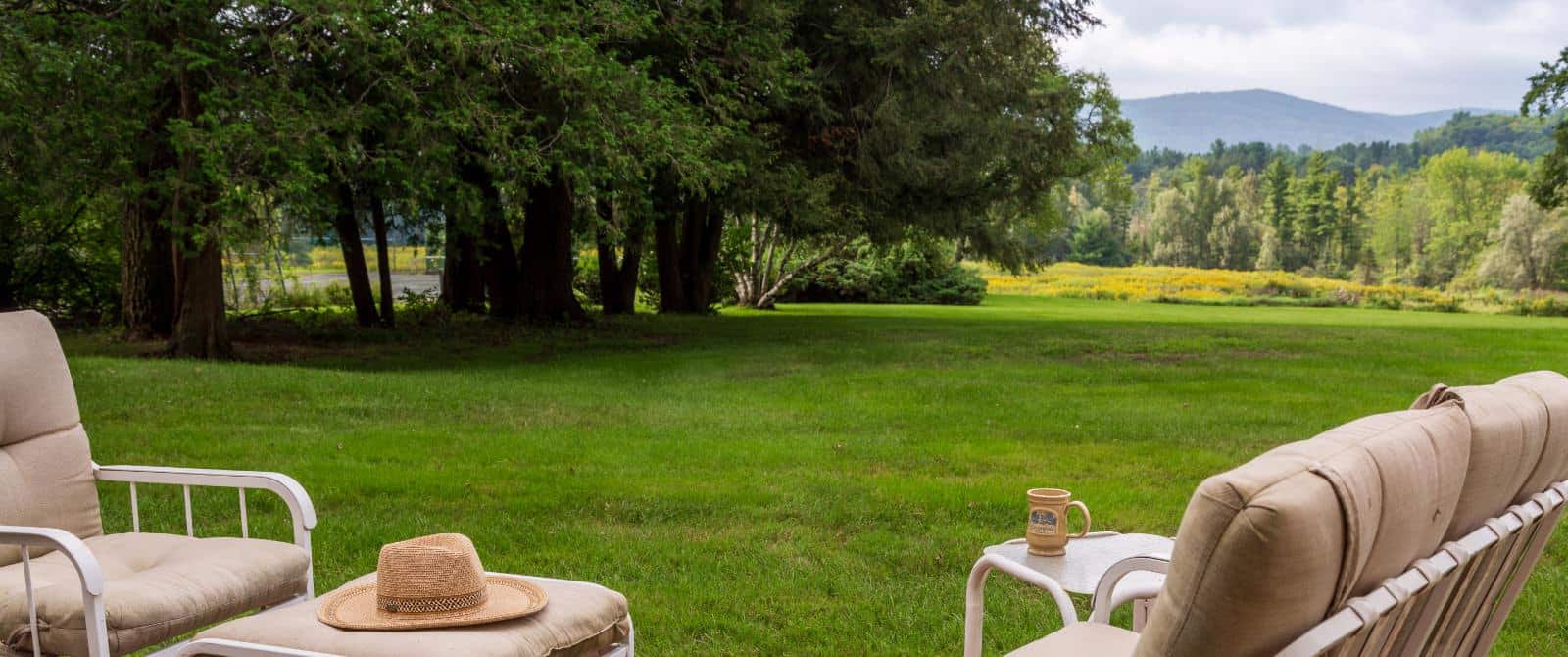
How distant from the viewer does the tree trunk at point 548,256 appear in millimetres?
19781

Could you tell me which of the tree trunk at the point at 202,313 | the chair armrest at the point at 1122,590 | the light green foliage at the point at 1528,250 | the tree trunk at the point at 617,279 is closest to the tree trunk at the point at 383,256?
the tree trunk at the point at 617,279

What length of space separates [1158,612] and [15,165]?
1475cm

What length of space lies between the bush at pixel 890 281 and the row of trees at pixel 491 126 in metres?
14.9

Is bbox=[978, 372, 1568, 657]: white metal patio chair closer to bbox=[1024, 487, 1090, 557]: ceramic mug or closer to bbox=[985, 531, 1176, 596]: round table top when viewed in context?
bbox=[985, 531, 1176, 596]: round table top

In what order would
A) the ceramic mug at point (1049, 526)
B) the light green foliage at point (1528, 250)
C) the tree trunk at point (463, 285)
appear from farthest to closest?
the light green foliage at point (1528, 250) < the tree trunk at point (463, 285) < the ceramic mug at point (1049, 526)

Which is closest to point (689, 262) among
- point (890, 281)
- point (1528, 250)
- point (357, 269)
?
point (357, 269)

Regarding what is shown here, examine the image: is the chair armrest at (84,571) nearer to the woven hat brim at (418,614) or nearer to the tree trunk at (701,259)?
the woven hat brim at (418,614)

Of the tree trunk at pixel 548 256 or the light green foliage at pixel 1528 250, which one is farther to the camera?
the light green foliage at pixel 1528 250

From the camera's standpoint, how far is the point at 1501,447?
2086 millimetres

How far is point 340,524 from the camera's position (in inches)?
249

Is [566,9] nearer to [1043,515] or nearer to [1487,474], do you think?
[1043,515]

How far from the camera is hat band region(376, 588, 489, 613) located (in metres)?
2.99

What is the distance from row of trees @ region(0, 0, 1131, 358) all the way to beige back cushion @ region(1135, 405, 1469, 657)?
11.7 meters

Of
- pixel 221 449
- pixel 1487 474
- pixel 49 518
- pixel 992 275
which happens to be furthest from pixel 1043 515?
pixel 992 275
